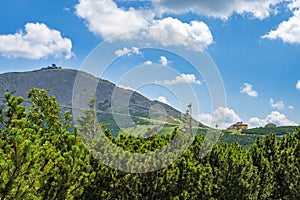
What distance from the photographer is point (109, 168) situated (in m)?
12.0

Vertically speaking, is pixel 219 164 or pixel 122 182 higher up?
pixel 219 164

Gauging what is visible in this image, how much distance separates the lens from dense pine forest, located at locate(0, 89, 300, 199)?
291 inches

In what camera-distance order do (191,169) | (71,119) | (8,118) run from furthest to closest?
(71,119) < (191,169) < (8,118)

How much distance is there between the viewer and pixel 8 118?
830 centimetres

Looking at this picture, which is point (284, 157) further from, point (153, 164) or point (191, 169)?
point (153, 164)

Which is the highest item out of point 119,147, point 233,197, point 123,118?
point 123,118

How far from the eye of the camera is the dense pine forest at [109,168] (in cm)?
739

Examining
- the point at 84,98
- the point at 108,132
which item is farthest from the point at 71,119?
the point at 108,132

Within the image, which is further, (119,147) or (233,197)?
(233,197)

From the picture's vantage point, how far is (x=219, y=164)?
1644cm

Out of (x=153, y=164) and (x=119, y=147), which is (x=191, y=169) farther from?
(x=119, y=147)

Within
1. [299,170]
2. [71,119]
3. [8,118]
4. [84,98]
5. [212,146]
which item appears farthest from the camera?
[299,170]

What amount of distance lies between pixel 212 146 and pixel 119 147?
6.20m

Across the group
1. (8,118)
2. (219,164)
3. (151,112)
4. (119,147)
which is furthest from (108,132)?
(219,164)
